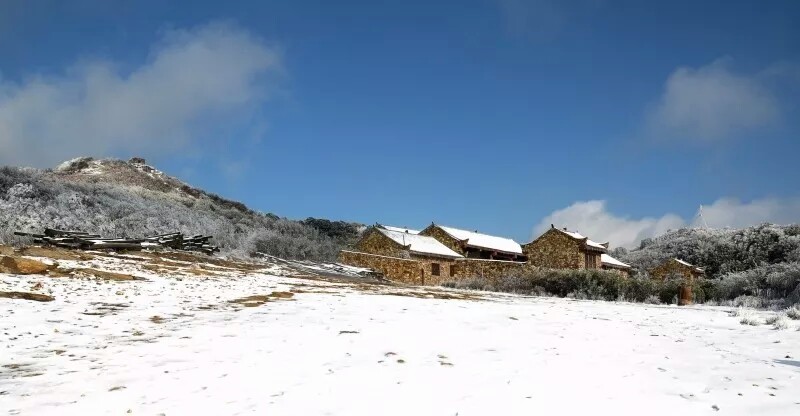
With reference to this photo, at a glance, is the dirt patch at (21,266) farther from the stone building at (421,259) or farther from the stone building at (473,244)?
the stone building at (473,244)

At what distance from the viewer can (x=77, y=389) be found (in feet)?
20.9

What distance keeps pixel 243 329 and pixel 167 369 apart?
2914 mm

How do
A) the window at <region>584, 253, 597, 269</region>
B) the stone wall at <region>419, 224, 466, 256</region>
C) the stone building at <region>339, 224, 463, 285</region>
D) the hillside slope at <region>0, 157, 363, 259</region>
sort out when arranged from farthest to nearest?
the stone wall at <region>419, 224, 466, 256</region>, the window at <region>584, 253, 597, 269</region>, the stone building at <region>339, 224, 463, 285</region>, the hillside slope at <region>0, 157, 363, 259</region>

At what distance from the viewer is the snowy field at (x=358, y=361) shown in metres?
6.11

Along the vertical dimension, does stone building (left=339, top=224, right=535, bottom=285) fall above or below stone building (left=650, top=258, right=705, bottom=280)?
below

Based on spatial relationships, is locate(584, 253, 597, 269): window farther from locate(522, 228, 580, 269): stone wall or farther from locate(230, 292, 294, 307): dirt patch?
locate(230, 292, 294, 307): dirt patch

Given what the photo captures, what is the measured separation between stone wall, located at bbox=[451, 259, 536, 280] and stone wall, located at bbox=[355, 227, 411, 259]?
5217 mm

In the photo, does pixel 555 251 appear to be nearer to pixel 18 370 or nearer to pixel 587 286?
pixel 587 286

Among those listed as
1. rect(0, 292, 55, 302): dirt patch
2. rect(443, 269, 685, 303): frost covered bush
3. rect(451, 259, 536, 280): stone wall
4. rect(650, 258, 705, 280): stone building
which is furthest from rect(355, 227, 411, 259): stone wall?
rect(0, 292, 55, 302): dirt patch

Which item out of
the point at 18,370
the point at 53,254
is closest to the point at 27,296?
the point at 18,370

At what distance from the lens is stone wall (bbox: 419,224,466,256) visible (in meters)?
48.8

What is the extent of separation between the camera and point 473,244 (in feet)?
162

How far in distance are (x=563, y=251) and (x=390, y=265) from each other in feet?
53.8

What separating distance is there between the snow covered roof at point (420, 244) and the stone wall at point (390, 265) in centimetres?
135
